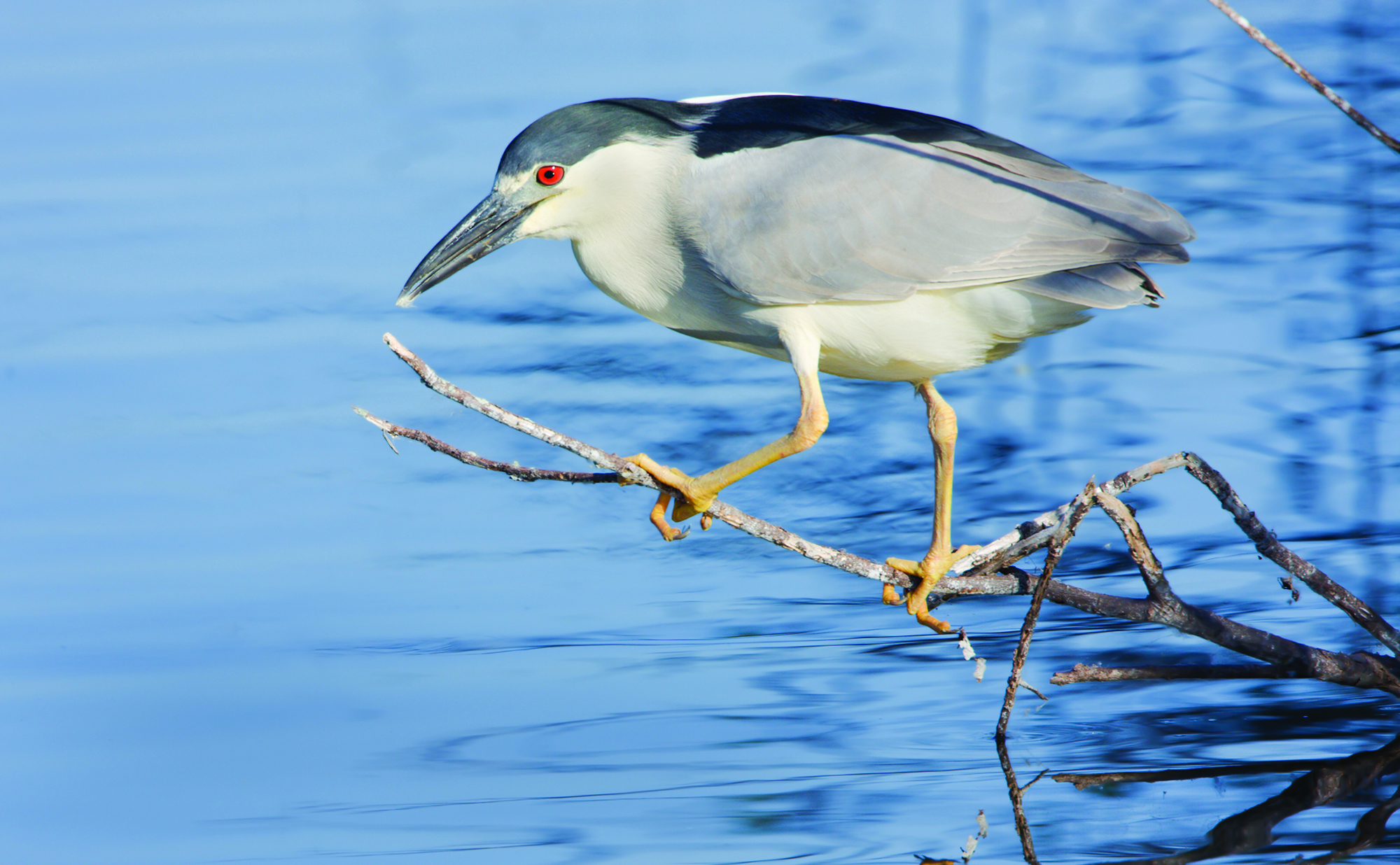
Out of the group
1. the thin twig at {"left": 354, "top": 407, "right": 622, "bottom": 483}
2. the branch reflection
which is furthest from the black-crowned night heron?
the branch reflection

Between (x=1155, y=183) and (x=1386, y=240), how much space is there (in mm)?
1279

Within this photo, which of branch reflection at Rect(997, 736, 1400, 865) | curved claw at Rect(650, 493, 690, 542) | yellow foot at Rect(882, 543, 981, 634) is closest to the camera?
branch reflection at Rect(997, 736, 1400, 865)

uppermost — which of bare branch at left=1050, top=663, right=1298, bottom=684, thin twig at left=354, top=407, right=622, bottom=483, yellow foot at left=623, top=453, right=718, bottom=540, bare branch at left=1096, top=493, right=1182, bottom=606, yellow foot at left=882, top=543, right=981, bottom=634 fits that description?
thin twig at left=354, top=407, right=622, bottom=483

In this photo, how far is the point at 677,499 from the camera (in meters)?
3.76

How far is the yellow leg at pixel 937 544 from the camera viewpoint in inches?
154

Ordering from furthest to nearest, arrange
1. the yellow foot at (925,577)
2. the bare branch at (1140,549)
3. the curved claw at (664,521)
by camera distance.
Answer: the yellow foot at (925,577)
the curved claw at (664,521)
the bare branch at (1140,549)

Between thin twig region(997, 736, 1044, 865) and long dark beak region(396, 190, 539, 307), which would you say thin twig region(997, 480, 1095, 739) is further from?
long dark beak region(396, 190, 539, 307)

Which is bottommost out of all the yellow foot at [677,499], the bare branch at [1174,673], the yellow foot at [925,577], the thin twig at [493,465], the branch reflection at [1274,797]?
the branch reflection at [1274,797]

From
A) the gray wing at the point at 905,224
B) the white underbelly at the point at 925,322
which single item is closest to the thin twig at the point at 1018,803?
the white underbelly at the point at 925,322

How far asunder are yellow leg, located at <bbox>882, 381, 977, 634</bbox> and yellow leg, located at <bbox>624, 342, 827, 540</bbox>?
1.43 ft

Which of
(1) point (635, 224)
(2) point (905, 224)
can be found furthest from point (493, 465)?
(2) point (905, 224)

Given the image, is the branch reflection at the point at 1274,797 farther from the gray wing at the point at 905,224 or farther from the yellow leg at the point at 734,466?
the gray wing at the point at 905,224

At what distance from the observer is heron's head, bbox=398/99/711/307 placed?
3.85m

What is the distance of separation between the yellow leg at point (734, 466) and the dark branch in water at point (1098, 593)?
0.17 ft
